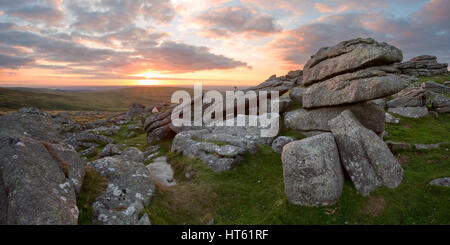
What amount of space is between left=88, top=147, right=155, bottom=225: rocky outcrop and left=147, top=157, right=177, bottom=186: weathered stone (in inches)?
151

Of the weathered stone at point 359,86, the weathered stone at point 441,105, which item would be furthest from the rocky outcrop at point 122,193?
the weathered stone at point 441,105

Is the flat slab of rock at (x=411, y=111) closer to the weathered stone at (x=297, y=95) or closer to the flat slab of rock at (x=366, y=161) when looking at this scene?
the weathered stone at (x=297, y=95)

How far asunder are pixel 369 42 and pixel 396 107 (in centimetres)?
2763

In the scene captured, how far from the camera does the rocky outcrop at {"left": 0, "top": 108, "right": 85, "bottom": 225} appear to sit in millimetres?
10062

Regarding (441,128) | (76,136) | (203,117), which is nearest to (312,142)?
(203,117)

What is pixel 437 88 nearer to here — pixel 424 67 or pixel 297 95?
pixel 424 67

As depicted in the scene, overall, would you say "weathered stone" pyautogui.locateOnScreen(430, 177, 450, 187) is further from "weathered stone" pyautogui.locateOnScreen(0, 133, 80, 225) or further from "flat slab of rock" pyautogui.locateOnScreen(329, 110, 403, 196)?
"weathered stone" pyautogui.locateOnScreen(0, 133, 80, 225)

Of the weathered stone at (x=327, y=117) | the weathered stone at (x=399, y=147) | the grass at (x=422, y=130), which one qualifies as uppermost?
the weathered stone at (x=327, y=117)

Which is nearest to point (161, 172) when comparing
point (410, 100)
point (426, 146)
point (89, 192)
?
point (89, 192)

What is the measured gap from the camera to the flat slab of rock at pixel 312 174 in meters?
15.4

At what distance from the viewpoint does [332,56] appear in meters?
25.9

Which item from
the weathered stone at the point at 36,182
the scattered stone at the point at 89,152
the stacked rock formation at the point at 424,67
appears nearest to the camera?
the weathered stone at the point at 36,182

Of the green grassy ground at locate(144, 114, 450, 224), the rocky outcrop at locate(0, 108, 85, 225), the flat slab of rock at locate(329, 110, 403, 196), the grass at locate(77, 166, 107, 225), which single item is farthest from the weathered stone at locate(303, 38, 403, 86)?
the rocky outcrop at locate(0, 108, 85, 225)
